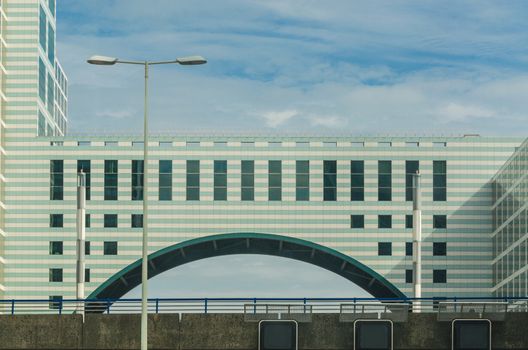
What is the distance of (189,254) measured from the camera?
146000mm

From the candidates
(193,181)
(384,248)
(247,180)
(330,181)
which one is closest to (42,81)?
(193,181)

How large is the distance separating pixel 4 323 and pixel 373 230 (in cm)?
8517

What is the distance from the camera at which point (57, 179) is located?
134750mm

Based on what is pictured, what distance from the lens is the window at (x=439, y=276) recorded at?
134375 millimetres

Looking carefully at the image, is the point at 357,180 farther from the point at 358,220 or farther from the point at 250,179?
the point at 250,179

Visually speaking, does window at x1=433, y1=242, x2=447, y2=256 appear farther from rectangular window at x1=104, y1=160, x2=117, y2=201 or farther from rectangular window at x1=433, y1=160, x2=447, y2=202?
rectangular window at x1=104, y1=160, x2=117, y2=201

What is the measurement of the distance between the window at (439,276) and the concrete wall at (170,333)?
271ft

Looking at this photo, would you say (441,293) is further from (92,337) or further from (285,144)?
(92,337)

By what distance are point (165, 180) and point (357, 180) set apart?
20.0m

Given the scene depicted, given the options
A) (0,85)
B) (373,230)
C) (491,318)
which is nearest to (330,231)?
(373,230)

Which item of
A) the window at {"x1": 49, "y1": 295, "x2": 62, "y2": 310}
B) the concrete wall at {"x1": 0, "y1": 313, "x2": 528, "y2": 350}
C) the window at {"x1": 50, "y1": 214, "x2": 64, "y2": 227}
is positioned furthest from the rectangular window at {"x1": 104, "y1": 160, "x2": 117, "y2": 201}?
the concrete wall at {"x1": 0, "y1": 313, "x2": 528, "y2": 350}

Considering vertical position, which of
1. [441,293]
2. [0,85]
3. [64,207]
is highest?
[0,85]

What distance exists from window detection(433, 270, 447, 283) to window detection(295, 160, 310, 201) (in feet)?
50.5

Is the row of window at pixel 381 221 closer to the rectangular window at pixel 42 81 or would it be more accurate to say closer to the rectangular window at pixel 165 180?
the rectangular window at pixel 165 180
